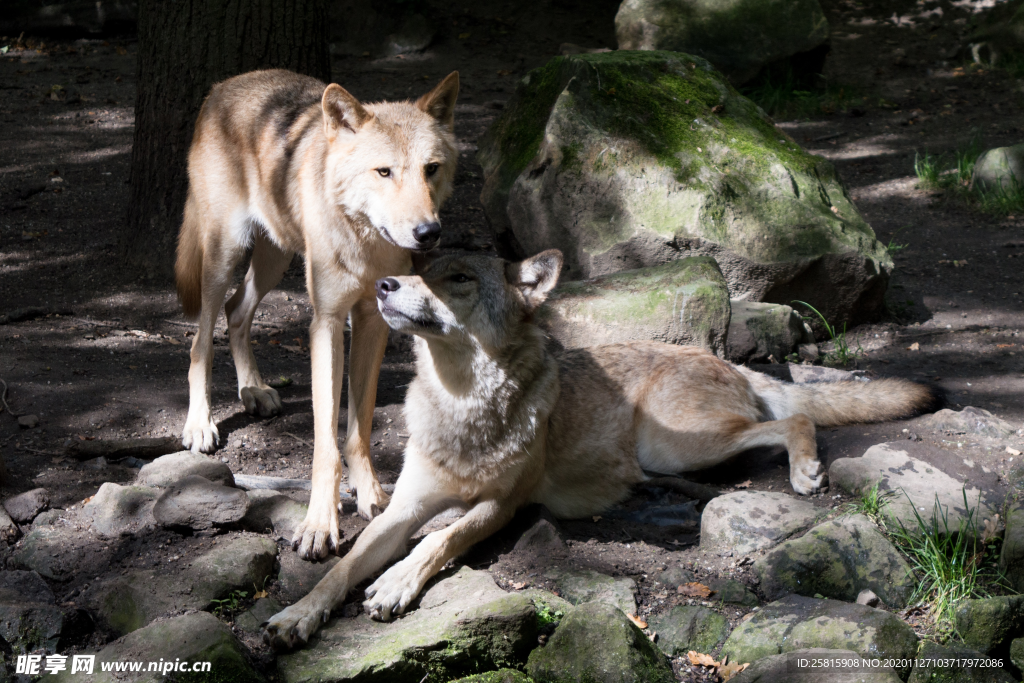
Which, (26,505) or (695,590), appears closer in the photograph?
(695,590)

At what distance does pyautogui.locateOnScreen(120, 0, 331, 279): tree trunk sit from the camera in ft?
19.5

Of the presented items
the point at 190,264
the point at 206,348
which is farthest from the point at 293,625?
the point at 190,264

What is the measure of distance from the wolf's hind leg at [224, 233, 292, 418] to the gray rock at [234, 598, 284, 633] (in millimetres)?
1894

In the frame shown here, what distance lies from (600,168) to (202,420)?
314cm

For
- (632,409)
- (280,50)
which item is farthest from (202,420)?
(280,50)

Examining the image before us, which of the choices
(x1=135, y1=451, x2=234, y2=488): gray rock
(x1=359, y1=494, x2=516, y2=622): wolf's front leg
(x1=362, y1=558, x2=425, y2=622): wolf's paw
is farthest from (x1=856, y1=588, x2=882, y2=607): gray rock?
(x1=135, y1=451, x2=234, y2=488): gray rock

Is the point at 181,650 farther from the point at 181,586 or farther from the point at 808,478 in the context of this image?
the point at 808,478

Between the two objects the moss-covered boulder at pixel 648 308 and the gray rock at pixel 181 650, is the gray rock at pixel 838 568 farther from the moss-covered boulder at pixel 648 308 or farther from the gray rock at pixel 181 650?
the gray rock at pixel 181 650

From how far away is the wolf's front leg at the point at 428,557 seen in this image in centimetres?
323

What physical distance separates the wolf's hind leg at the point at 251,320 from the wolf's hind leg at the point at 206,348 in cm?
25

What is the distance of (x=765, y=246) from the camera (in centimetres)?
561

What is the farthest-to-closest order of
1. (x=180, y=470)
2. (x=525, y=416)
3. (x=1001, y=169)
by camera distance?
(x=1001, y=169) → (x=180, y=470) → (x=525, y=416)

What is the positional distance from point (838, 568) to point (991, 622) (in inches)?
21.5

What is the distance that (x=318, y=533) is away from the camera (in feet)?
11.6
